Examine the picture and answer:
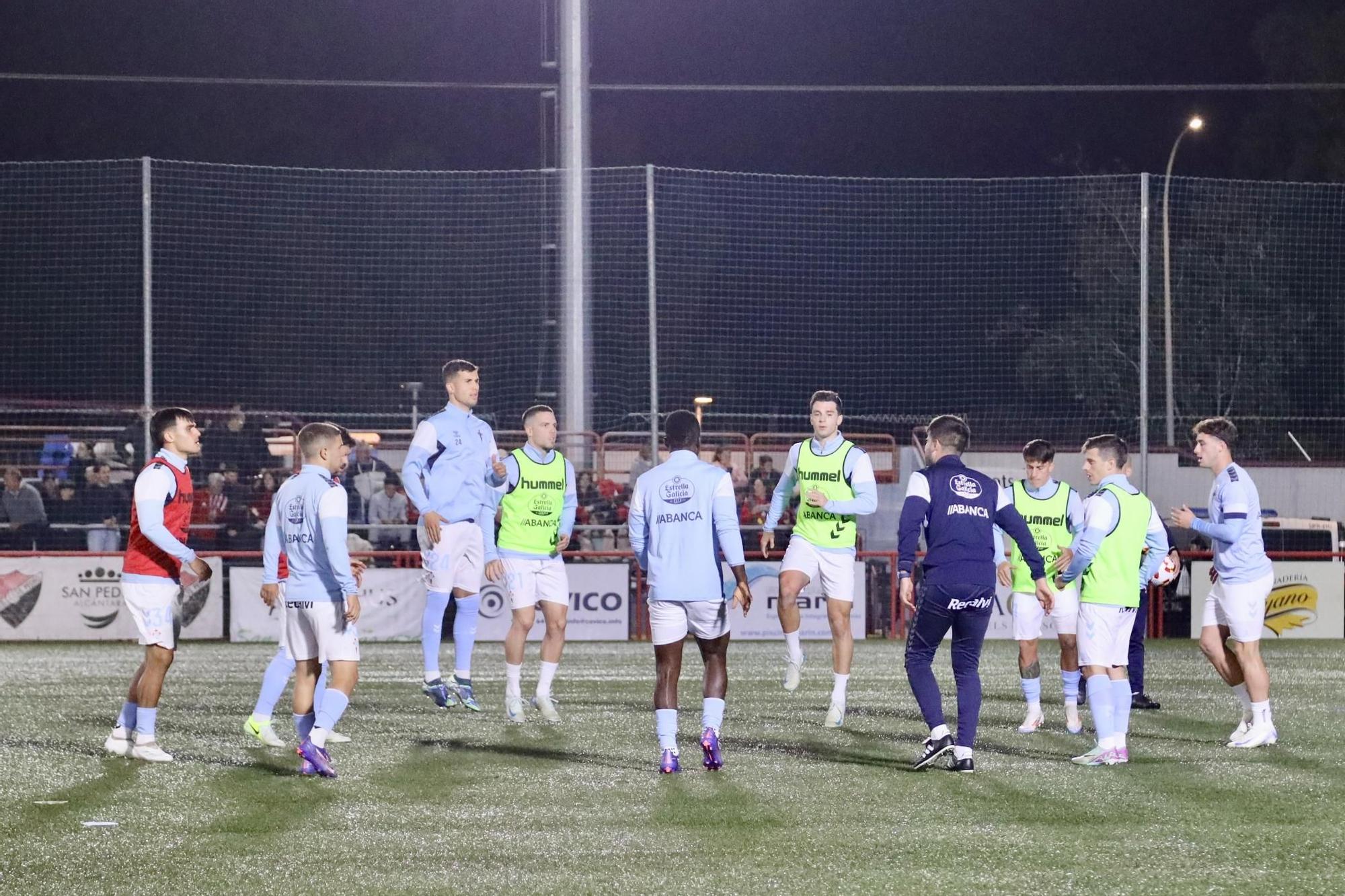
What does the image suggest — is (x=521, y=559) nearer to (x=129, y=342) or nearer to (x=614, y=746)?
(x=614, y=746)

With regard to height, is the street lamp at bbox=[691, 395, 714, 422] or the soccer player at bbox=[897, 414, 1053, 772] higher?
the street lamp at bbox=[691, 395, 714, 422]

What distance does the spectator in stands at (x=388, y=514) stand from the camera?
58.9 feet

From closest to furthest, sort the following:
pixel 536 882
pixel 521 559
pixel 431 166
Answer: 1. pixel 536 882
2. pixel 521 559
3. pixel 431 166

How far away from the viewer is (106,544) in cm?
1780

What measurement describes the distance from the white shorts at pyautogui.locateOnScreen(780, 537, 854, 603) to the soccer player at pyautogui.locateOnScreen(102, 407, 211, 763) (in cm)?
368

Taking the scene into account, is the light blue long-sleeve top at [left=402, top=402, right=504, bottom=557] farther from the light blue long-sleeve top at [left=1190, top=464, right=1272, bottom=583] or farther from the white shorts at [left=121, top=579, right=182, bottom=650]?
the light blue long-sleeve top at [left=1190, top=464, right=1272, bottom=583]

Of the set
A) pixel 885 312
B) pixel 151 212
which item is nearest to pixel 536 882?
pixel 151 212

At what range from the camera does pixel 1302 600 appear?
1816 centimetres

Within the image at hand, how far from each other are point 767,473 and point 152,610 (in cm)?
1122

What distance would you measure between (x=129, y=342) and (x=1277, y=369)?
1730 centimetres

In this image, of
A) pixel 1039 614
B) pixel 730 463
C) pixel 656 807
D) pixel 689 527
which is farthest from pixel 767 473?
pixel 656 807

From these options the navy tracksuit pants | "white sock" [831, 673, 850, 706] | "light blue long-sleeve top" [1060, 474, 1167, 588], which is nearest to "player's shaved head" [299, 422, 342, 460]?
the navy tracksuit pants

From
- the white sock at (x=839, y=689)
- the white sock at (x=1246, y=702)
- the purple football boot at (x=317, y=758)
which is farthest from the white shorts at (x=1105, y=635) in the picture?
the purple football boot at (x=317, y=758)

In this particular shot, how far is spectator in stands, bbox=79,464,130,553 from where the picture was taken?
17.8 meters
